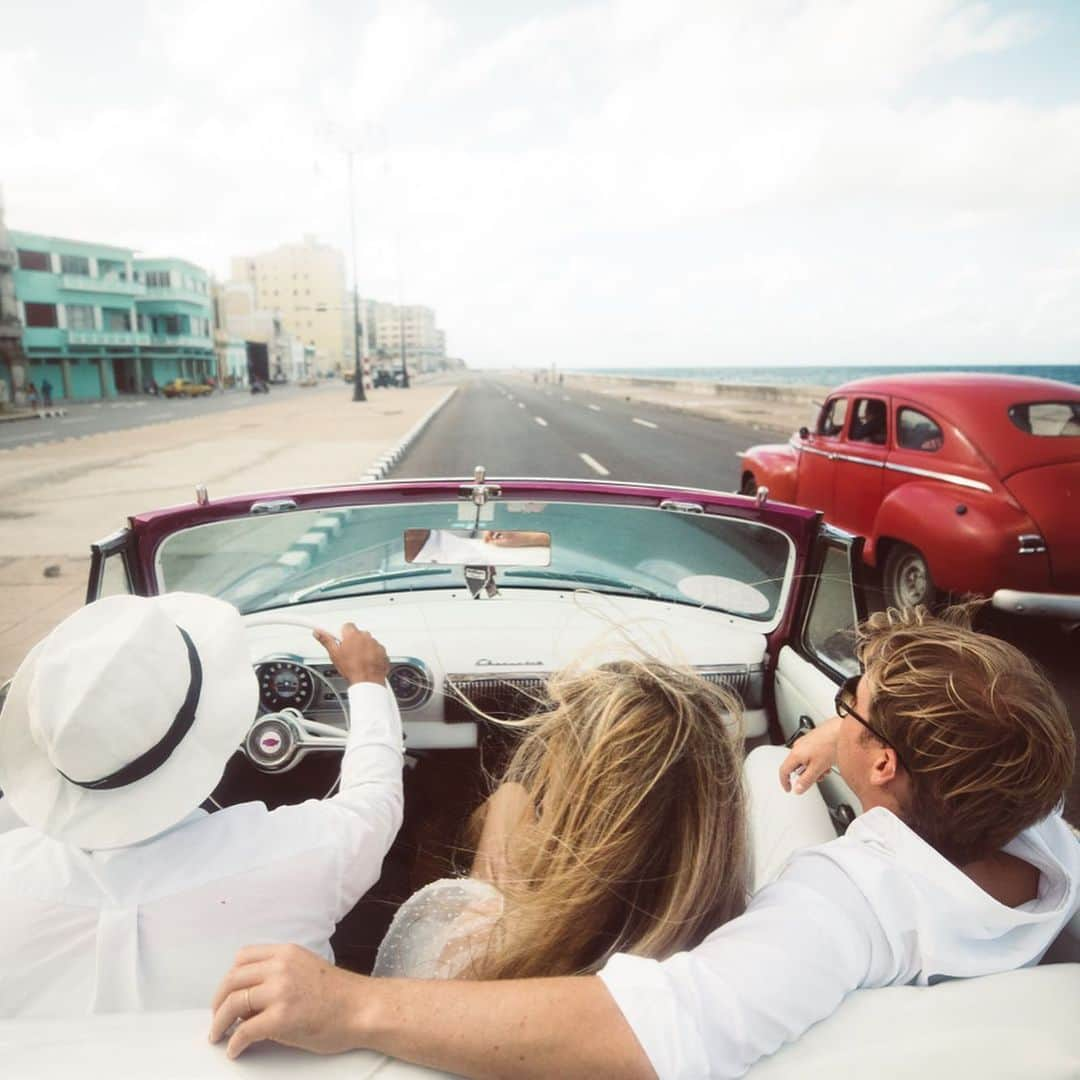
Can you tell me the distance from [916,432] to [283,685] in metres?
5.93

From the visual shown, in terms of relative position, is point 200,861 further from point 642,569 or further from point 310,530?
point 310,530

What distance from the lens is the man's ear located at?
1287 millimetres

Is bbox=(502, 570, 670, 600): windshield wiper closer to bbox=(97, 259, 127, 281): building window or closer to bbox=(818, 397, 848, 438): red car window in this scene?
bbox=(818, 397, 848, 438): red car window

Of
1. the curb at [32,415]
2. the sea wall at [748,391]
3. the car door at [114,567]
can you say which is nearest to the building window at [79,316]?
the curb at [32,415]

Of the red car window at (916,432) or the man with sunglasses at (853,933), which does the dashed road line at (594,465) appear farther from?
the man with sunglasses at (853,933)

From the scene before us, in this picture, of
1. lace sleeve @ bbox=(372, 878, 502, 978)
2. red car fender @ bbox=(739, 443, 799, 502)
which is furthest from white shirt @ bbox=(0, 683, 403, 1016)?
red car fender @ bbox=(739, 443, 799, 502)

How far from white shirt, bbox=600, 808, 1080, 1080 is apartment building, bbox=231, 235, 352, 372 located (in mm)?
145065

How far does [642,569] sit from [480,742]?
1038mm

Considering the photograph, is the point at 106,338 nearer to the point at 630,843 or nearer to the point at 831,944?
the point at 630,843

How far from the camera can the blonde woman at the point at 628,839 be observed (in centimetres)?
114

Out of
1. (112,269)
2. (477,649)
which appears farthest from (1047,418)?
(112,269)

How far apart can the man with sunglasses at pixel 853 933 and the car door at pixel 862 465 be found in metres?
6.06

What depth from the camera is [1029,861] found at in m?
1.29

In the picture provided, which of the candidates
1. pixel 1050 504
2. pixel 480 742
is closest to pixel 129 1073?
pixel 480 742
